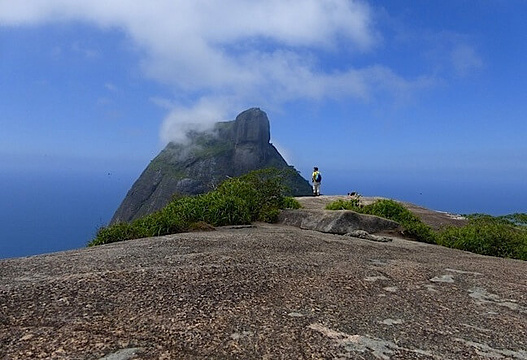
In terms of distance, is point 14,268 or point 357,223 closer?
point 14,268

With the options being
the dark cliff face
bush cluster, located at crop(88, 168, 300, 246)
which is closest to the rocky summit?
bush cluster, located at crop(88, 168, 300, 246)

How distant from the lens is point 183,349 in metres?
4.30

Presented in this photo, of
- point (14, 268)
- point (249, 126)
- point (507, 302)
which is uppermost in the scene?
point (249, 126)

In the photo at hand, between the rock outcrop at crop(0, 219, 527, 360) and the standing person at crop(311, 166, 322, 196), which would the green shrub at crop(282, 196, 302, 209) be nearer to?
the rock outcrop at crop(0, 219, 527, 360)

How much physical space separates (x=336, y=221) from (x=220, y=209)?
3924 mm

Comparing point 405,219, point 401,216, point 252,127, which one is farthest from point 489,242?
point 252,127

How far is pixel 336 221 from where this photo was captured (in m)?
14.8

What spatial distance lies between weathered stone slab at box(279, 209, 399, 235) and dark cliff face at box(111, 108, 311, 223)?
3580 inches

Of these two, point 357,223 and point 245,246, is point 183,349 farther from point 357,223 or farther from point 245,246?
point 357,223

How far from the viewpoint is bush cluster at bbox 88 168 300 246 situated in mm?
12609

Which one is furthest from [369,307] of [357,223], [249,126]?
[249,126]

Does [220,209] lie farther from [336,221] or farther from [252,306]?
[252,306]

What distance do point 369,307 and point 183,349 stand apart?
8.95 feet

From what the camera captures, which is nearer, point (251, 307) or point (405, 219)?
point (251, 307)
